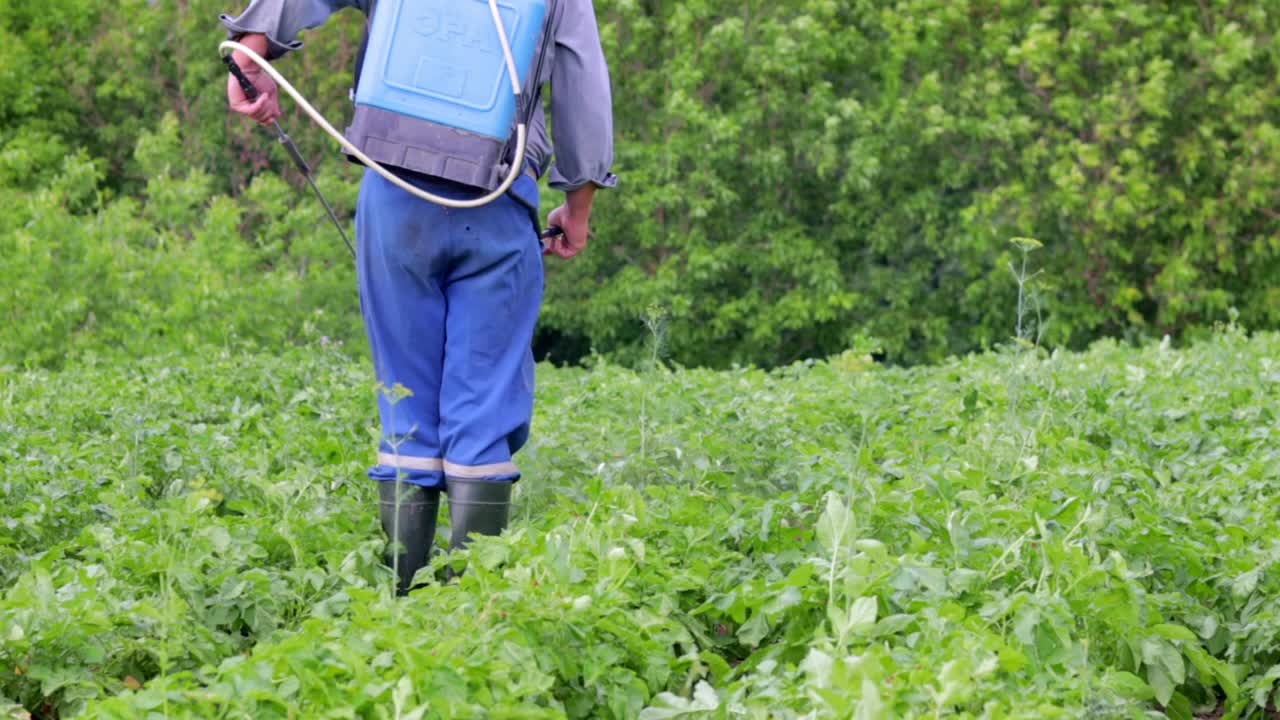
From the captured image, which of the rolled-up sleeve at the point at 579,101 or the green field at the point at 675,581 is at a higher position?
the rolled-up sleeve at the point at 579,101

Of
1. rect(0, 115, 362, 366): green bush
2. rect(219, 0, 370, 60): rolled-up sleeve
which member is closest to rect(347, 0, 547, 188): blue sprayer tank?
rect(219, 0, 370, 60): rolled-up sleeve

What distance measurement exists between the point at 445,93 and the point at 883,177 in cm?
1163

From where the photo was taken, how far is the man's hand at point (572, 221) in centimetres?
407

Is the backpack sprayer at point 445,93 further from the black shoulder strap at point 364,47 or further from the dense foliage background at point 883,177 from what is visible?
the dense foliage background at point 883,177

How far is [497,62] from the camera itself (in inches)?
149

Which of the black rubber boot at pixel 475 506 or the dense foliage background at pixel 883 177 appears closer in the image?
the black rubber boot at pixel 475 506

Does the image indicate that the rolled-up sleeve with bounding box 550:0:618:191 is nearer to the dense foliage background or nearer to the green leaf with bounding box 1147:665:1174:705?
the green leaf with bounding box 1147:665:1174:705

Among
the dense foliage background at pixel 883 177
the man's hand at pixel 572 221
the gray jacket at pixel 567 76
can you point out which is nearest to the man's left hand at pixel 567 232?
the man's hand at pixel 572 221

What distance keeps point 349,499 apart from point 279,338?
8.19 m

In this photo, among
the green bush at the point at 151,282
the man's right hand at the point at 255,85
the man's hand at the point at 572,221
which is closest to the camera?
the man's right hand at the point at 255,85

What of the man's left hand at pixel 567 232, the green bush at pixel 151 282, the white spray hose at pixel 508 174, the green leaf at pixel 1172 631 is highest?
the white spray hose at pixel 508 174

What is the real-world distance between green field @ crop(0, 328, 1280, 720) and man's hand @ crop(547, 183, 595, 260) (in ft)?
2.21

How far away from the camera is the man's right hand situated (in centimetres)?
395

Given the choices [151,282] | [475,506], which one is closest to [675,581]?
[475,506]
